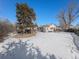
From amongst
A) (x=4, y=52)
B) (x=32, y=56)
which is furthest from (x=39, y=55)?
(x=4, y=52)

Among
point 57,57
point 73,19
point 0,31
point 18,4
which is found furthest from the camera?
point 73,19

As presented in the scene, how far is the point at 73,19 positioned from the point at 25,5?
58.2 feet

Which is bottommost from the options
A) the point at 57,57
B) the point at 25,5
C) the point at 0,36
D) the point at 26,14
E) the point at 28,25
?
the point at 57,57

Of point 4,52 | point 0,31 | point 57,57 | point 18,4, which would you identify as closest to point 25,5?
point 18,4

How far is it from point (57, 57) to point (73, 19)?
26.8 m

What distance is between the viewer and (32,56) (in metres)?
6.68

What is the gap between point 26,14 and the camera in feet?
61.4

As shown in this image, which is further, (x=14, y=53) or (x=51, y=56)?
(x=14, y=53)

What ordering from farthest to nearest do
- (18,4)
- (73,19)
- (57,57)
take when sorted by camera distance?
(73,19)
(18,4)
(57,57)

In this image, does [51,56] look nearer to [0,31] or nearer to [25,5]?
[0,31]

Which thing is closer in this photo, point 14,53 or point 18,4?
point 14,53

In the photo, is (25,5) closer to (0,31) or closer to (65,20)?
(0,31)

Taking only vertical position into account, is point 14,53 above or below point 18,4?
below

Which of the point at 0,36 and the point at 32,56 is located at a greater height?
the point at 0,36
